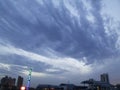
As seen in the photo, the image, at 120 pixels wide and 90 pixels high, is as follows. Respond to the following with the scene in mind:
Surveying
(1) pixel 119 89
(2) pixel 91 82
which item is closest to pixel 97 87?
(2) pixel 91 82

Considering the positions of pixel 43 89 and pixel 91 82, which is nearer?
pixel 91 82

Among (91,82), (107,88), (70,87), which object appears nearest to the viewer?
(91,82)

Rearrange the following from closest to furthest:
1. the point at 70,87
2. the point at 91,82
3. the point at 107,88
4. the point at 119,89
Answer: the point at 91,82
the point at 107,88
the point at 119,89
the point at 70,87

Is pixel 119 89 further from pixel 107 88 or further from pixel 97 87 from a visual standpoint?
pixel 97 87

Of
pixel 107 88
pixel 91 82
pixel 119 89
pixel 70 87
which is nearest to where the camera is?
pixel 91 82

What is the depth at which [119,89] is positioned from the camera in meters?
66.8

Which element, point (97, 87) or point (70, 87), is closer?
point (97, 87)

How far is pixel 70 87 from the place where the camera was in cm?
7162

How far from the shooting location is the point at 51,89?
72188 mm

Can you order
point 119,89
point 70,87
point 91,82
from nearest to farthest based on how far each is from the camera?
point 91,82 < point 119,89 < point 70,87

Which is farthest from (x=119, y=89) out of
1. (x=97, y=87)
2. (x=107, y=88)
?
(x=97, y=87)

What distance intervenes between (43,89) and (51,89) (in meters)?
4.10

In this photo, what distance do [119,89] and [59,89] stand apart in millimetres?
26647

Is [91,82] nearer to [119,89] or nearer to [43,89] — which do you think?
[119,89]
